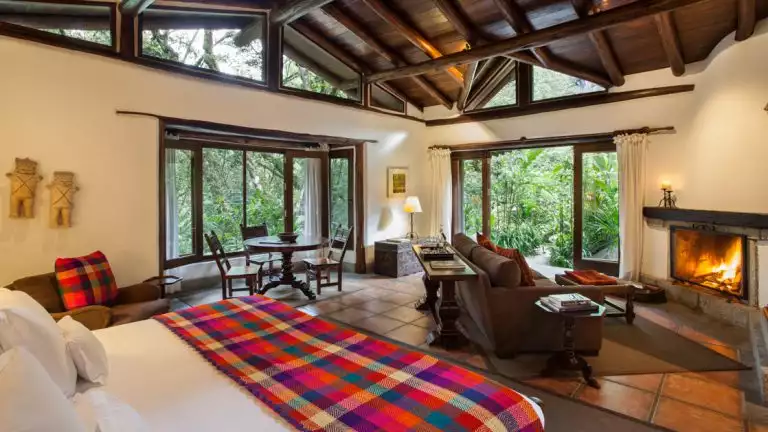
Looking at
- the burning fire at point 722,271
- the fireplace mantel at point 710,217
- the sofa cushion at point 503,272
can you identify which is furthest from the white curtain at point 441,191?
the sofa cushion at point 503,272

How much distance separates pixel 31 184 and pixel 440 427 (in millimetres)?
4055

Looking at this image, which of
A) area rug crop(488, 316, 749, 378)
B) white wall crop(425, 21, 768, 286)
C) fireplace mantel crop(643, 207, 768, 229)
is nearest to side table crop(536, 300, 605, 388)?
area rug crop(488, 316, 749, 378)

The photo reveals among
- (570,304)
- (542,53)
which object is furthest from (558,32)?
(570,304)

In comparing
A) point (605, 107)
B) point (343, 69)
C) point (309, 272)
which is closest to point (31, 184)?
point (309, 272)

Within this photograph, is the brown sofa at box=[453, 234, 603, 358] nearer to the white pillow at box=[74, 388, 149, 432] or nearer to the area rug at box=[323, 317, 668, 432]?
the area rug at box=[323, 317, 668, 432]

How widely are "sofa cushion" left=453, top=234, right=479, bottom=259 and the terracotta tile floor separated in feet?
2.73

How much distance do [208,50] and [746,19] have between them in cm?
575

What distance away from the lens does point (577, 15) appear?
4.43 meters

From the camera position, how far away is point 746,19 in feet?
12.7

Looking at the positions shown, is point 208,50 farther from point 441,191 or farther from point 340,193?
point 441,191

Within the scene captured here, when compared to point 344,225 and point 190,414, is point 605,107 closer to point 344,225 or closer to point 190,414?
point 344,225

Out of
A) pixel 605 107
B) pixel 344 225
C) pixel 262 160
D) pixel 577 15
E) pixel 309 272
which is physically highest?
pixel 577 15

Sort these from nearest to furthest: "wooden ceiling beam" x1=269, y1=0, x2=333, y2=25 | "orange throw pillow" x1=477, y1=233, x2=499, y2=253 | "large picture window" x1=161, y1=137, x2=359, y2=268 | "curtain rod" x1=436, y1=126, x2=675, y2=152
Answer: "orange throw pillow" x1=477, y1=233, x2=499, y2=253
"wooden ceiling beam" x1=269, y1=0, x2=333, y2=25
"curtain rod" x1=436, y1=126, x2=675, y2=152
"large picture window" x1=161, y1=137, x2=359, y2=268

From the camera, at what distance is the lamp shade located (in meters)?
6.88
